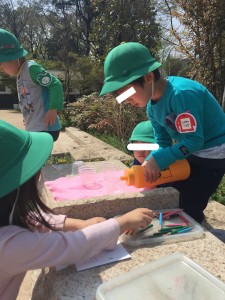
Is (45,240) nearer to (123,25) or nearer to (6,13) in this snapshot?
(123,25)

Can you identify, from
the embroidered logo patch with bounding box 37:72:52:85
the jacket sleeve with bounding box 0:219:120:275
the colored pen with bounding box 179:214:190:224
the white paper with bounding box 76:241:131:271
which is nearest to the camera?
the jacket sleeve with bounding box 0:219:120:275

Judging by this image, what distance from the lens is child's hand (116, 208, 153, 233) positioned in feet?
4.47

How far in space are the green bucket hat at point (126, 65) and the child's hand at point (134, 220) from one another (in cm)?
73

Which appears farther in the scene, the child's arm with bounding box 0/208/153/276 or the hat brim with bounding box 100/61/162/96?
the hat brim with bounding box 100/61/162/96

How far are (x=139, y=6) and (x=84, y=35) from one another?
44.8ft

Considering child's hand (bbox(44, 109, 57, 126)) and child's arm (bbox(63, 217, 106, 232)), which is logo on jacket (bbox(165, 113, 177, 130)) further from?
child's hand (bbox(44, 109, 57, 126))

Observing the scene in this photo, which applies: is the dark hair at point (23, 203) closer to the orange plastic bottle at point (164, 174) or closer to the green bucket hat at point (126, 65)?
the orange plastic bottle at point (164, 174)

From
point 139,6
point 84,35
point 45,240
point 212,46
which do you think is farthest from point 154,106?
point 84,35

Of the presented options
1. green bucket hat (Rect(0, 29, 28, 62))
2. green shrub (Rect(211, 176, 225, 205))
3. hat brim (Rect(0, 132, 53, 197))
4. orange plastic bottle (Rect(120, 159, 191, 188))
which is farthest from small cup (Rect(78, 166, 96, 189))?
green bucket hat (Rect(0, 29, 28, 62))

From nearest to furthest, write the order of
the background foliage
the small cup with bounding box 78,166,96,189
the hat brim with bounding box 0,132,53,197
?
1. the hat brim with bounding box 0,132,53,197
2. the small cup with bounding box 78,166,96,189
3. the background foliage

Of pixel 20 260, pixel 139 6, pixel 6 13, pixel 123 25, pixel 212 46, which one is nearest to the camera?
pixel 20 260

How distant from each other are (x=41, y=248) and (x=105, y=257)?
277 mm

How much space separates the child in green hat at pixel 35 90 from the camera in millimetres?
3166

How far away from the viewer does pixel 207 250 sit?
1316 mm
